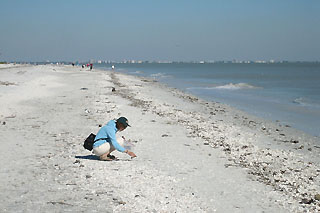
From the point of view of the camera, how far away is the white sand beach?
6512 millimetres

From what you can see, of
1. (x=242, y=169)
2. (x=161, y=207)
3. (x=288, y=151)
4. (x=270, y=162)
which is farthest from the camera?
(x=288, y=151)

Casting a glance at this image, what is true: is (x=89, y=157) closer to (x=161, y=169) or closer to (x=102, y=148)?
(x=102, y=148)

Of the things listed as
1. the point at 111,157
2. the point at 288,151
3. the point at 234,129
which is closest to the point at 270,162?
the point at 288,151

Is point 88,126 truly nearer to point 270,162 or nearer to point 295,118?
point 270,162

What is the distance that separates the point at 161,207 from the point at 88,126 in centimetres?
805

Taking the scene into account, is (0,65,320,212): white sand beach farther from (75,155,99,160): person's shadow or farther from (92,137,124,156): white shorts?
(92,137,124,156): white shorts

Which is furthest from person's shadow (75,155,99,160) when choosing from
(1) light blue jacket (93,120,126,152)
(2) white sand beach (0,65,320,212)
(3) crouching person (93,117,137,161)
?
(1) light blue jacket (93,120,126,152)

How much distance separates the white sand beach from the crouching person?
28 centimetres

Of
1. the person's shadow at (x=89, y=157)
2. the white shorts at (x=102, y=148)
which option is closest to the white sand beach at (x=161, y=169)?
the person's shadow at (x=89, y=157)

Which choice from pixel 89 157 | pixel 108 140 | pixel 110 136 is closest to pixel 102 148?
pixel 108 140

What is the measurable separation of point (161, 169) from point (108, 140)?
150 centimetres

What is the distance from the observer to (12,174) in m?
7.73

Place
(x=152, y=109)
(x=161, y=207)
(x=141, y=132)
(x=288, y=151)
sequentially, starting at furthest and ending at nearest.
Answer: (x=152, y=109)
(x=141, y=132)
(x=288, y=151)
(x=161, y=207)

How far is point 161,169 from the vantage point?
852 cm
